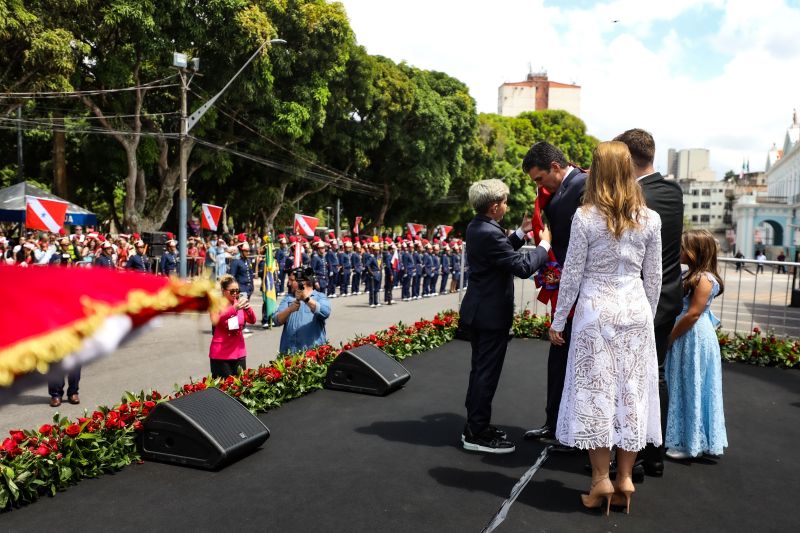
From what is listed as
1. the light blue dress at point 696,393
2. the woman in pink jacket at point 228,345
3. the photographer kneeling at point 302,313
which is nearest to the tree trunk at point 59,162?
the photographer kneeling at point 302,313

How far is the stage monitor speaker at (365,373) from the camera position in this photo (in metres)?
6.03

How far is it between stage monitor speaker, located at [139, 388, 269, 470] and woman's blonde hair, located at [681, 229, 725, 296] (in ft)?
10.8

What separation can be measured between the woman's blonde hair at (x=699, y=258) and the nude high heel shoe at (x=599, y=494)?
1.76 metres

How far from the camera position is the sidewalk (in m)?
6.29

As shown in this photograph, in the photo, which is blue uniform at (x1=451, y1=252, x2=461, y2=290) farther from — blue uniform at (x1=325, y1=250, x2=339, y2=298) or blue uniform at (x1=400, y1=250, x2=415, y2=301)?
blue uniform at (x1=325, y1=250, x2=339, y2=298)

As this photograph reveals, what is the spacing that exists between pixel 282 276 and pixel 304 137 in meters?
8.23

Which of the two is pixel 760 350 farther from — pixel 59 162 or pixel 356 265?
pixel 59 162

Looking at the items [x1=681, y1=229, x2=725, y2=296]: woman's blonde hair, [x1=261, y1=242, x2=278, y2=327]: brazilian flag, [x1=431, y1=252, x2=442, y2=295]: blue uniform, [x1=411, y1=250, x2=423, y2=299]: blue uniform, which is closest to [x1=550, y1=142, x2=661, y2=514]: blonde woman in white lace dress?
[x1=681, y1=229, x2=725, y2=296]: woman's blonde hair

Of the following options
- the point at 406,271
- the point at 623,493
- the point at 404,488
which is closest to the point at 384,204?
the point at 406,271

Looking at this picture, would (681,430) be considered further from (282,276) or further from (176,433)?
(282,276)

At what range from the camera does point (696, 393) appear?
443cm

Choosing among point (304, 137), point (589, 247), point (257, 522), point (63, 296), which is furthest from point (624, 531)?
point (304, 137)

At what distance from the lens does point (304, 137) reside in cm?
2597

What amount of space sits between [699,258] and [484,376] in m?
1.80
